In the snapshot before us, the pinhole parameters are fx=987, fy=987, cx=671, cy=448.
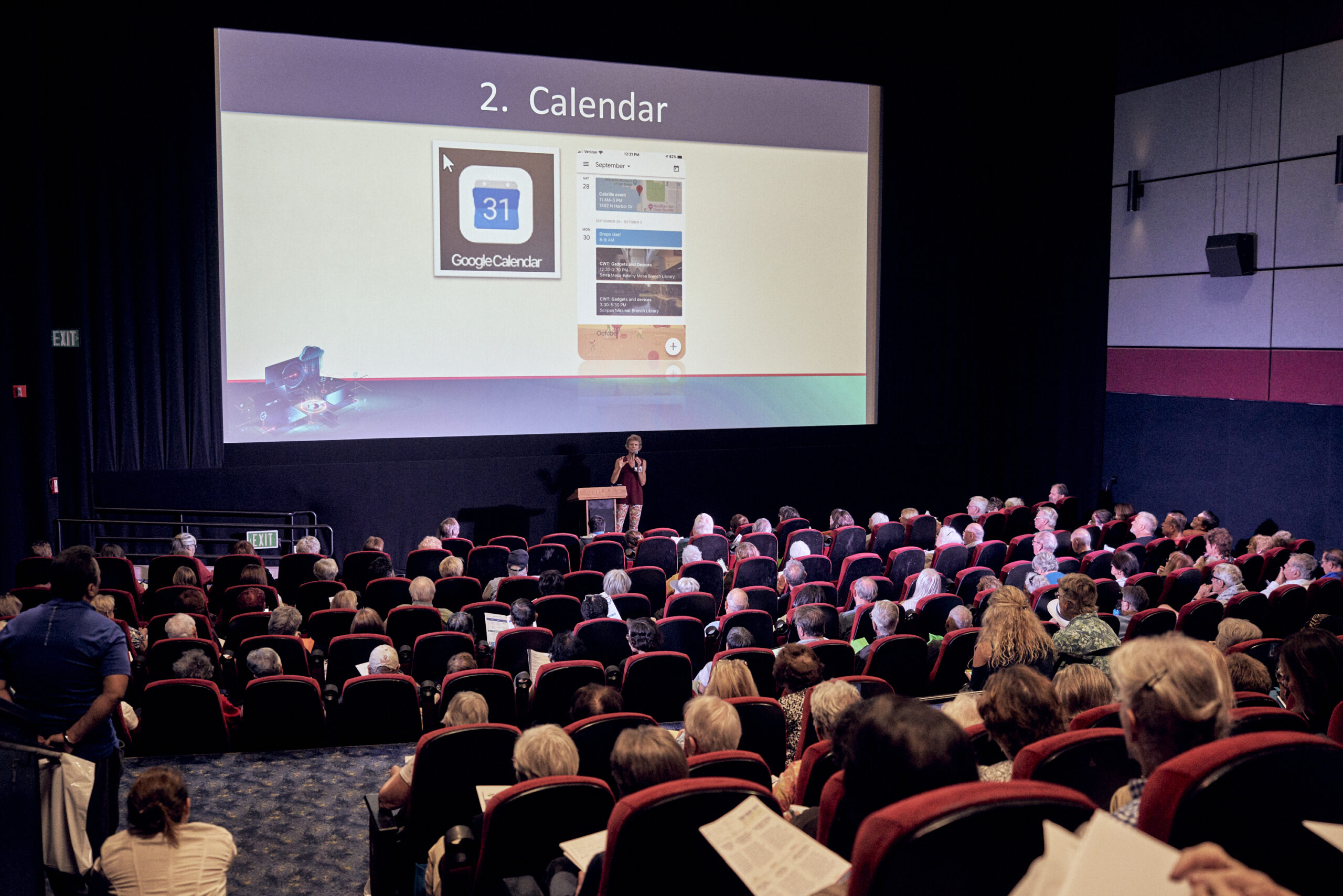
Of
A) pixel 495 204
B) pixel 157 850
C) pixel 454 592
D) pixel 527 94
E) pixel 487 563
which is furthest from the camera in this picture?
pixel 527 94

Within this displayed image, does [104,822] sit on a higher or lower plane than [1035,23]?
lower

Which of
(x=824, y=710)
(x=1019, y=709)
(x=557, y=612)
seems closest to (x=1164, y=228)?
(x=557, y=612)

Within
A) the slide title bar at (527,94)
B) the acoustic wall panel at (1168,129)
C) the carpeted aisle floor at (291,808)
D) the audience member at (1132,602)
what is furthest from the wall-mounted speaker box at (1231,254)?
the carpeted aisle floor at (291,808)

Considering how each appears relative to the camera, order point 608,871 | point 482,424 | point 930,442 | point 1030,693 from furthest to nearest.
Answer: point 930,442 < point 482,424 < point 1030,693 < point 608,871

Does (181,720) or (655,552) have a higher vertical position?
(655,552)

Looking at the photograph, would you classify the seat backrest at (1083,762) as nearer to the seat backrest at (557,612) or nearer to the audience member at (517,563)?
the seat backrest at (557,612)

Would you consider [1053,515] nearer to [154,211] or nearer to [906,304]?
[906,304]

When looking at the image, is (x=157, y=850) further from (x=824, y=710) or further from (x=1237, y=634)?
(x=1237, y=634)

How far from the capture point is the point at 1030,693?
2631 mm

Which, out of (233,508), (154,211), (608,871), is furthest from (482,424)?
(608,871)

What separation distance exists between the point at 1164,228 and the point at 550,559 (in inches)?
352

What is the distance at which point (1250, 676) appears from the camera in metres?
3.72

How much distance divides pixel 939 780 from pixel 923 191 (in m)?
11.7

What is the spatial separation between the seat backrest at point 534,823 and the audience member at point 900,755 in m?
1.35
